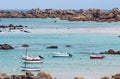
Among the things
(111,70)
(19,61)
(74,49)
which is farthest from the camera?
(74,49)

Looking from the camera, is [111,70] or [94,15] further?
[94,15]

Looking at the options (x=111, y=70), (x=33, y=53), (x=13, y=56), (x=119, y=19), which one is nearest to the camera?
(x=111, y=70)

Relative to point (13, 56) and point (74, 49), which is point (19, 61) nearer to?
point (13, 56)

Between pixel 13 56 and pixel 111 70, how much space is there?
16782 mm

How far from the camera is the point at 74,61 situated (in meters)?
58.0

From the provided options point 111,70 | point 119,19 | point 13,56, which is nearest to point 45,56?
point 13,56

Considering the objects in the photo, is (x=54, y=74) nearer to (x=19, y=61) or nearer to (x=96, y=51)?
(x=19, y=61)

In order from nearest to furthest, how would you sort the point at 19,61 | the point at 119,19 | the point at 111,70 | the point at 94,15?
the point at 111,70 → the point at 19,61 → the point at 119,19 → the point at 94,15

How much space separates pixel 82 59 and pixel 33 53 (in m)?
9.99

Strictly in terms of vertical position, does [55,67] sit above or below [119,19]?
above

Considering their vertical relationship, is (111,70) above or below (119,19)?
above

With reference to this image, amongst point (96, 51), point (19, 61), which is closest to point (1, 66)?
point (19, 61)

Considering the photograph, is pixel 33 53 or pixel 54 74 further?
pixel 33 53

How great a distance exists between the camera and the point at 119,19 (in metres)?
169
